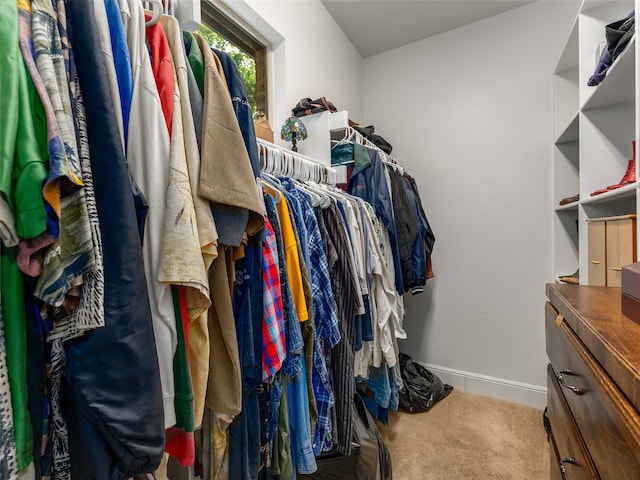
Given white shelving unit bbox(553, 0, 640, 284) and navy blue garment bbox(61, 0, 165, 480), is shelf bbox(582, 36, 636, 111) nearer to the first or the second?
white shelving unit bbox(553, 0, 640, 284)

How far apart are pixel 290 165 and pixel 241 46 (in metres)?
0.91

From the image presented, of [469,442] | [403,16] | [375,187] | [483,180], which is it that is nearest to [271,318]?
[375,187]

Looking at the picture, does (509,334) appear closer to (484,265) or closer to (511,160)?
(484,265)

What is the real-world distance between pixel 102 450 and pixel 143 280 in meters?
0.24

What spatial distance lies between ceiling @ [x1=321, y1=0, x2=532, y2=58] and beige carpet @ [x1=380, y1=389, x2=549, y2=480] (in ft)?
8.66

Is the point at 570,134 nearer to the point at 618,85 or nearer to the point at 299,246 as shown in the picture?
the point at 618,85

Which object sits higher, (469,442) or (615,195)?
(615,195)

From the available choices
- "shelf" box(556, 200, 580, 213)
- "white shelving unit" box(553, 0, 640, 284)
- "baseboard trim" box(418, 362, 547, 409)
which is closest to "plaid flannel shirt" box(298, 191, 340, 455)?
"white shelving unit" box(553, 0, 640, 284)

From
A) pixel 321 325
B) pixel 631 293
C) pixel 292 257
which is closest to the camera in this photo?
pixel 631 293

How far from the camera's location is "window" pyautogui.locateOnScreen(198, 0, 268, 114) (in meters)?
1.48

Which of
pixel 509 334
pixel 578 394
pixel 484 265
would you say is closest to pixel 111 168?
pixel 578 394

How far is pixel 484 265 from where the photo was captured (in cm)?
220

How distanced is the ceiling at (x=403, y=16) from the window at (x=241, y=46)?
2.34 feet

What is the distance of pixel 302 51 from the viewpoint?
5.97 ft
